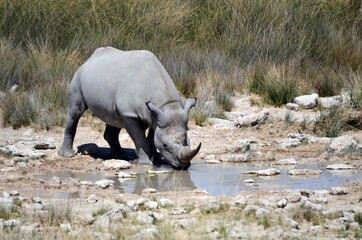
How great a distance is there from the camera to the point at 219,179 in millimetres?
11891

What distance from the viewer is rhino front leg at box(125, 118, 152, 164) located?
1282 centimetres

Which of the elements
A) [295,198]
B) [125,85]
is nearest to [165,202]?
[295,198]

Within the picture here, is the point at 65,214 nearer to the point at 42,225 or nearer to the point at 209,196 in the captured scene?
the point at 42,225

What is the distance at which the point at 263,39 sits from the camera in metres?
19.2

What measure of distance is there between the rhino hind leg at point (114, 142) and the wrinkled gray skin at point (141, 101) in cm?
30

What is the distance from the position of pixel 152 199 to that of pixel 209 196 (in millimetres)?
715

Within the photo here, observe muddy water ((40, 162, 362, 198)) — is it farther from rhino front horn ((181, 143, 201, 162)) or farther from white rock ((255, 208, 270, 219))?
white rock ((255, 208, 270, 219))

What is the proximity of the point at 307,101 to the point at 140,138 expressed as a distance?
14.5ft

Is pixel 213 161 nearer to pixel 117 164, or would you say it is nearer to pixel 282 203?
pixel 117 164

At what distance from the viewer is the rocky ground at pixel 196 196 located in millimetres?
8602

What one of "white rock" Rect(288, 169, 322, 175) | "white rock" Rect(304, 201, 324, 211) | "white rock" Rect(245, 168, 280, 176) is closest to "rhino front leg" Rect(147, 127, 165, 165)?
"white rock" Rect(245, 168, 280, 176)

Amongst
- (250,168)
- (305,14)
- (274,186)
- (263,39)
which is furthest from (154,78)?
(305,14)

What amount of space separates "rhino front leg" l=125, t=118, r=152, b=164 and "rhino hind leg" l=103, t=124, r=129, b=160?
767 millimetres

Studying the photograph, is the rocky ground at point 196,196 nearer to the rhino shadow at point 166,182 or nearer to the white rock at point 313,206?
the white rock at point 313,206
